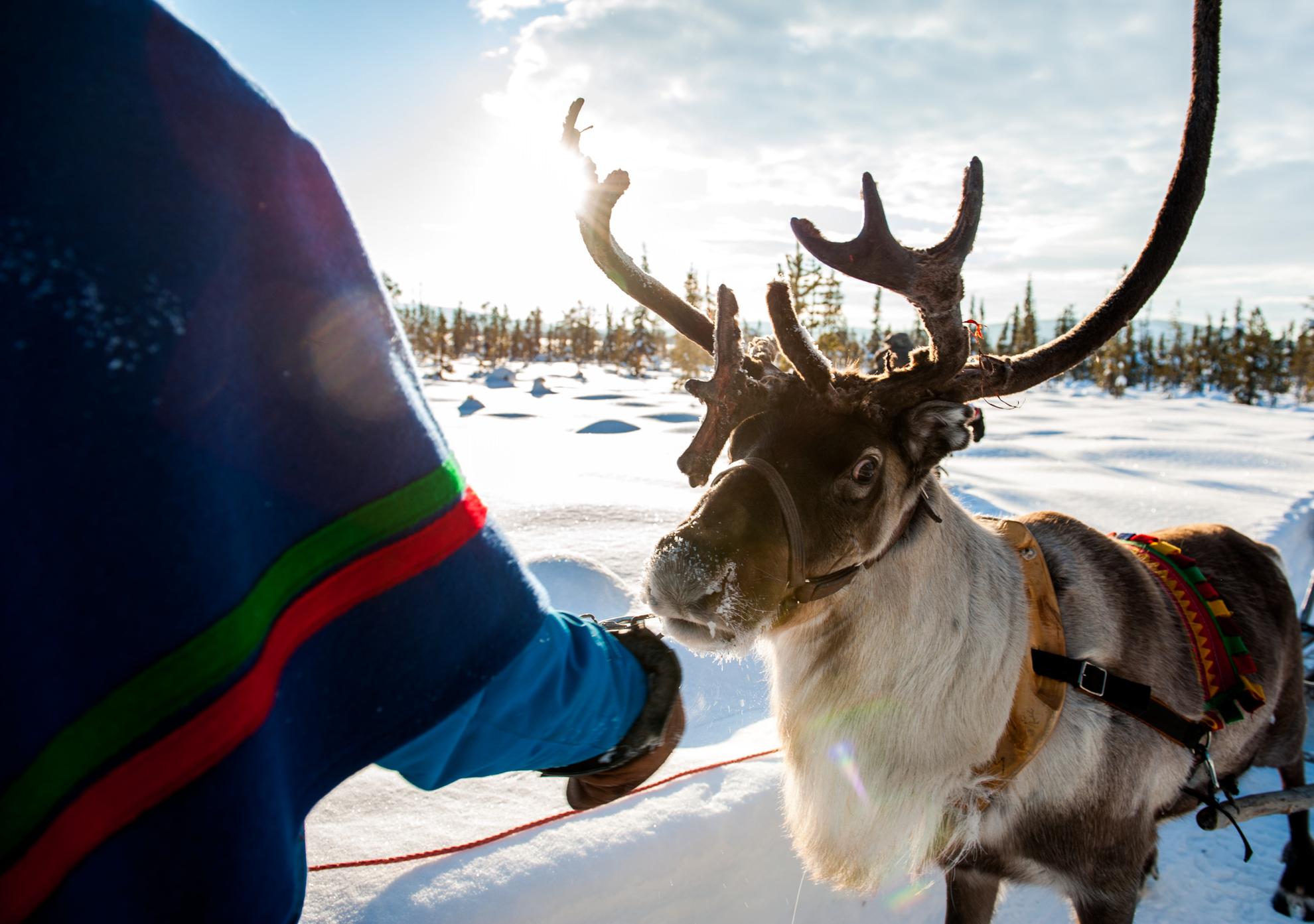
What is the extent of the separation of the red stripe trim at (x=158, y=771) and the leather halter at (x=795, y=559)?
1200 mm

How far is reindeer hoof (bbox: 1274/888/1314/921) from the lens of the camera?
9.06 ft

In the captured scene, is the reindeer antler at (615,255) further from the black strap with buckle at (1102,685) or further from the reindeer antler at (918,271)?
the black strap with buckle at (1102,685)

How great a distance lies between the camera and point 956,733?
6.52 ft

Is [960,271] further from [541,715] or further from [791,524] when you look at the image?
[541,715]

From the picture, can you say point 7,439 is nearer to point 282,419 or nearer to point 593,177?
point 282,419

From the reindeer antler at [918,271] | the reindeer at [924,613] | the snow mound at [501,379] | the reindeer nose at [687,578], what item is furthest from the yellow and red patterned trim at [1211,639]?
the snow mound at [501,379]

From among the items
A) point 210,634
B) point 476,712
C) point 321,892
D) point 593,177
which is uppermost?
point 593,177

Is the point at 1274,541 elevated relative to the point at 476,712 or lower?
lower

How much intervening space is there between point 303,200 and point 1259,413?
38669 mm

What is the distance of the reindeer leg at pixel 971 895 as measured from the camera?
7.62 ft

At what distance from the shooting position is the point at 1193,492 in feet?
28.4

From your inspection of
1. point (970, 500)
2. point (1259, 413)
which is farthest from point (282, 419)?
point (1259, 413)

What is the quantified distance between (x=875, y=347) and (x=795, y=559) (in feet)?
164

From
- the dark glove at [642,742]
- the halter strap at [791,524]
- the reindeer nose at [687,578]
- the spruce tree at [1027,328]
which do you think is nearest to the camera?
the dark glove at [642,742]
